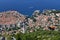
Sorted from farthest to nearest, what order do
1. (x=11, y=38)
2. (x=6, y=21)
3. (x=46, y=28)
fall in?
1. (x=6, y=21)
2. (x=46, y=28)
3. (x=11, y=38)

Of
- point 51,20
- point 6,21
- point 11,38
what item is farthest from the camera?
point 6,21

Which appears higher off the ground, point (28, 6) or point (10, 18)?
point (10, 18)

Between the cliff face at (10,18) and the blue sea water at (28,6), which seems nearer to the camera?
the cliff face at (10,18)

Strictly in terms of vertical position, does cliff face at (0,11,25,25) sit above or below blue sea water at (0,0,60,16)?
above

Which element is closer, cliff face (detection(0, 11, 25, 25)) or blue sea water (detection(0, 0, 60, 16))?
cliff face (detection(0, 11, 25, 25))

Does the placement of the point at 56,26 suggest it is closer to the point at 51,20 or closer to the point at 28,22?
the point at 51,20

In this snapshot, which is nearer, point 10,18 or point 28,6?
point 10,18

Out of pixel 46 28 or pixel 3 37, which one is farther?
pixel 46 28

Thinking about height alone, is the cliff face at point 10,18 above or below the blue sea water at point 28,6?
above

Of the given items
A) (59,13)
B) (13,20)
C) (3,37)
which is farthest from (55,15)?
(3,37)
